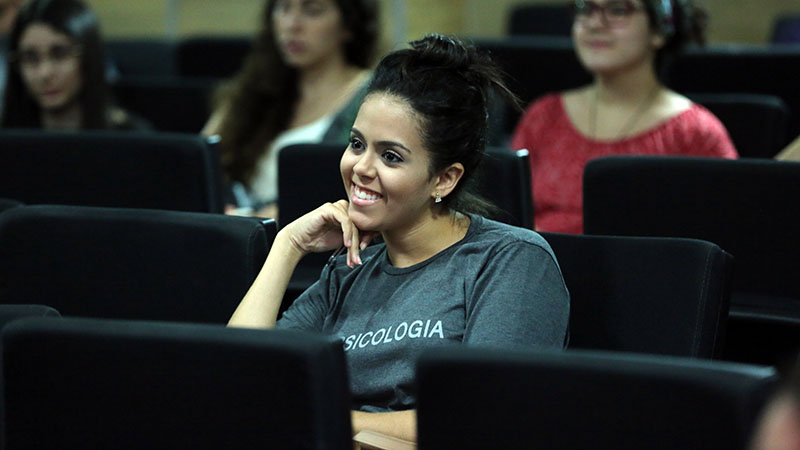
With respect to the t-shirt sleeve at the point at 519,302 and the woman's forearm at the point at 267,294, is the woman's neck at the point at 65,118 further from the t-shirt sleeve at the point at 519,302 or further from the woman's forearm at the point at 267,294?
the t-shirt sleeve at the point at 519,302

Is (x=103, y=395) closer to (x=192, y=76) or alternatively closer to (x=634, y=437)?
(x=634, y=437)

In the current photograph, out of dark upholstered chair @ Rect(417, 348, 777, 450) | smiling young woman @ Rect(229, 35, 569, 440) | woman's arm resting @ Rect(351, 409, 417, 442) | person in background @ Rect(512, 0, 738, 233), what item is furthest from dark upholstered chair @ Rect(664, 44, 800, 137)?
dark upholstered chair @ Rect(417, 348, 777, 450)

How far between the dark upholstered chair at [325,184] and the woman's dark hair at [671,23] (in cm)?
81

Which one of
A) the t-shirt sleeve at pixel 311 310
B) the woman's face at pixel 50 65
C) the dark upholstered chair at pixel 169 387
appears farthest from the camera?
the woman's face at pixel 50 65

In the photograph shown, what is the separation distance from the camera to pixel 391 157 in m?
1.67

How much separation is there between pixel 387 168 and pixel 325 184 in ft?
2.22

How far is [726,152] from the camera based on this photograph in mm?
2682

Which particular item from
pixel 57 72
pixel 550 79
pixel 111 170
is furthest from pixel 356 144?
pixel 550 79

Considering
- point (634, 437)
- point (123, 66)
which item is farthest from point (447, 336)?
point (123, 66)

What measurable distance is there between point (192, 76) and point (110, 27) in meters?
1.50

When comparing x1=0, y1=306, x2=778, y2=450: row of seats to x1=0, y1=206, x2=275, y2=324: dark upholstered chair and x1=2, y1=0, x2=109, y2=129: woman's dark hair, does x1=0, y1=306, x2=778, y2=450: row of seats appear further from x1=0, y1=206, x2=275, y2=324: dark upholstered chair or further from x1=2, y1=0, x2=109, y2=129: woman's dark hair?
x1=2, y1=0, x2=109, y2=129: woman's dark hair

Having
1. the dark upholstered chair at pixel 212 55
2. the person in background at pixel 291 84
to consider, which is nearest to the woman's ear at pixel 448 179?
the person in background at pixel 291 84

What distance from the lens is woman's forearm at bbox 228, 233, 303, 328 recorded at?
172 centimetres

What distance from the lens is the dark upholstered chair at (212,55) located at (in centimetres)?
448
